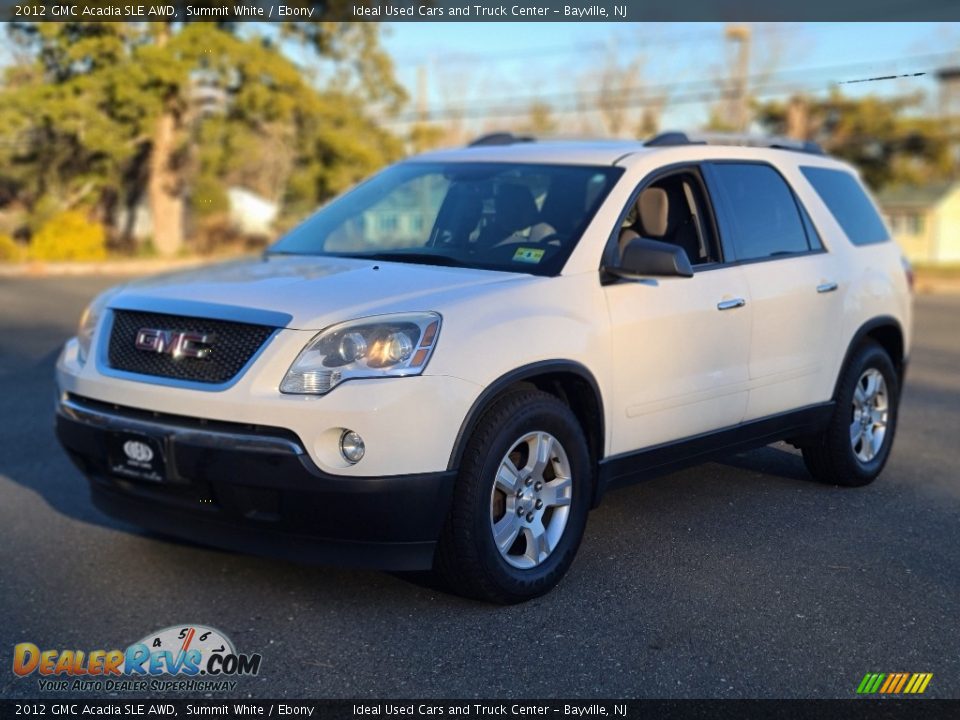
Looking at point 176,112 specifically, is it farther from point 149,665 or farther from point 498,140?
point 149,665

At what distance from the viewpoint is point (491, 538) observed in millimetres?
4344

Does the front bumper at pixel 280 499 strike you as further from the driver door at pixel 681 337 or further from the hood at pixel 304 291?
the driver door at pixel 681 337

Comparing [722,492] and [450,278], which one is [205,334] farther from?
[722,492]

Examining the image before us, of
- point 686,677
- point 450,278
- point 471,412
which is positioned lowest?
point 686,677

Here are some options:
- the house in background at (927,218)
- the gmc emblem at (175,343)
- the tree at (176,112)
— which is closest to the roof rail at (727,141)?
the gmc emblem at (175,343)

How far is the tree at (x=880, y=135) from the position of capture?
159 ft

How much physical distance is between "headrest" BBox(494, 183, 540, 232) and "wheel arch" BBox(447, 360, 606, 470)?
0.87m

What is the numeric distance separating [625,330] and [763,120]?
50.3 m

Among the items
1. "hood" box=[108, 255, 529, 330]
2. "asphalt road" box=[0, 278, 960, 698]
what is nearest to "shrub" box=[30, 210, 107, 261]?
"asphalt road" box=[0, 278, 960, 698]

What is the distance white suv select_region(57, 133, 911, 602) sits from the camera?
4.12 m

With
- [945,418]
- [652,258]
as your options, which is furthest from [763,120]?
[652,258]

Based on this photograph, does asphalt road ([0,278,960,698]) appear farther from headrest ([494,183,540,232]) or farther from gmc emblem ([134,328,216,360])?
headrest ([494,183,540,232])

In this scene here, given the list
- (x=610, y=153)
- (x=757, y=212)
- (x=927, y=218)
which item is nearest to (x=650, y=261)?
(x=610, y=153)

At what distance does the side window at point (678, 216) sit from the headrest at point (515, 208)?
1.60ft
